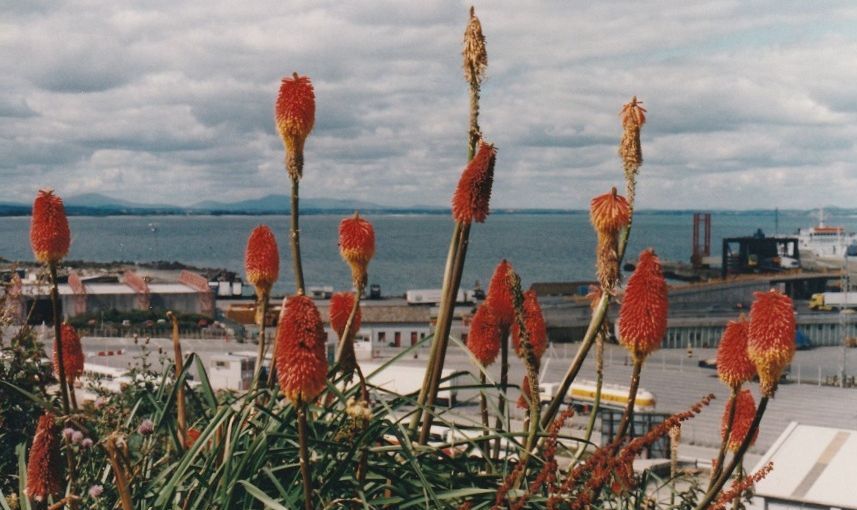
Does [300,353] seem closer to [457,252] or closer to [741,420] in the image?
[457,252]

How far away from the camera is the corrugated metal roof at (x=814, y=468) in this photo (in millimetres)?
16391

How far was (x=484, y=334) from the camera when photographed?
Result: 3.90 metres

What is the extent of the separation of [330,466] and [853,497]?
48.0 ft

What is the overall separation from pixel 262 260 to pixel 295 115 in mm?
626

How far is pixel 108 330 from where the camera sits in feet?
210

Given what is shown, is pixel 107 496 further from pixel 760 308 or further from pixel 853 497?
pixel 853 497

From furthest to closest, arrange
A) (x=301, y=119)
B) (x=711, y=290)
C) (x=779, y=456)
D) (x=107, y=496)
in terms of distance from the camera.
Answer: (x=711, y=290), (x=779, y=456), (x=107, y=496), (x=301, y=119)

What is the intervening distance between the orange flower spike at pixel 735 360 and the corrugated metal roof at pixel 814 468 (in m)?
12.6

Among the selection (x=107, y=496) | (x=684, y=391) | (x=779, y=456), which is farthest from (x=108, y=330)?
(x=107, y=496)

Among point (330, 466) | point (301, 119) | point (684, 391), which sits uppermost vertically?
point (301, 119)

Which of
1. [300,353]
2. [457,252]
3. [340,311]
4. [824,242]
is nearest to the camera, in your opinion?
[300,353]

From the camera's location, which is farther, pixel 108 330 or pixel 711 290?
pixel 711 290

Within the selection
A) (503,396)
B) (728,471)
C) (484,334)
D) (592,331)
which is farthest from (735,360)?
(484,334)

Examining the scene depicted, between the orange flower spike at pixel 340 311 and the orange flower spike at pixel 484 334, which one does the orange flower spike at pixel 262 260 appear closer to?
the orange flower spike at pixel 340 311
